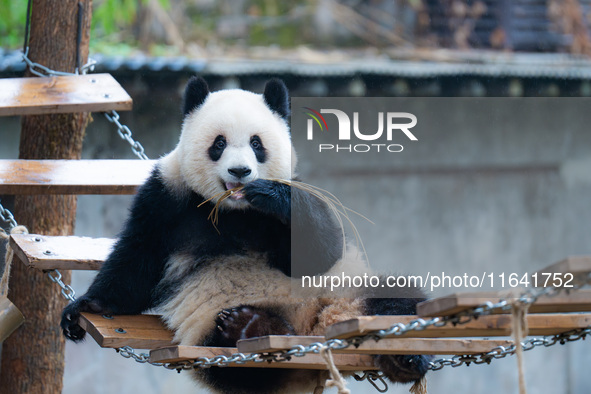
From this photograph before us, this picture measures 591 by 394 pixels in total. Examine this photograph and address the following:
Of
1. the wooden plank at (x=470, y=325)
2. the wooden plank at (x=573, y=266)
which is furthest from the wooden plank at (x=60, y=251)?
the wooden plank at (x=573, y=266)

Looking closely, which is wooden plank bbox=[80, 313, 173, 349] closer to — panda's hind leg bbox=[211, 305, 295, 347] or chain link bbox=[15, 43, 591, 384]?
chain link bbox=[15, 43, 591, 384]

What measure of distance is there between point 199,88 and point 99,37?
618 centimetres

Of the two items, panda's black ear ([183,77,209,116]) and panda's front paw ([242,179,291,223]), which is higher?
panda's black ear ([183,77,209,116])

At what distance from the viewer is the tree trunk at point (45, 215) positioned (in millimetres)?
4020

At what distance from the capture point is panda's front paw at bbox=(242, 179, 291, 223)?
112 inches

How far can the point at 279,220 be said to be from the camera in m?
3.24

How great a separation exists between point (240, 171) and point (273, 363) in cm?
84

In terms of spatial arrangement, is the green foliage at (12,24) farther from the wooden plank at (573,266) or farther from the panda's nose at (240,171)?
the wooden plank at (573,266)

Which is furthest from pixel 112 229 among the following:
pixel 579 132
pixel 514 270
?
pixel 579 132

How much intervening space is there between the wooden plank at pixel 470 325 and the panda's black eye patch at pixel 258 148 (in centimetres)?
121

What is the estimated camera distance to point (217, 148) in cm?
323

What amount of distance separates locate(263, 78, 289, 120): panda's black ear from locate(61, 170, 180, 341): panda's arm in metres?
0.64

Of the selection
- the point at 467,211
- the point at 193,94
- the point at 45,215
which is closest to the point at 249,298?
the point at 193,94

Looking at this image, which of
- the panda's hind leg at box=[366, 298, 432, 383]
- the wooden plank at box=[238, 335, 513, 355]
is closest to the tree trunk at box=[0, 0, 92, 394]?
the wooden plank at box=[238, 335, 513, 355]
